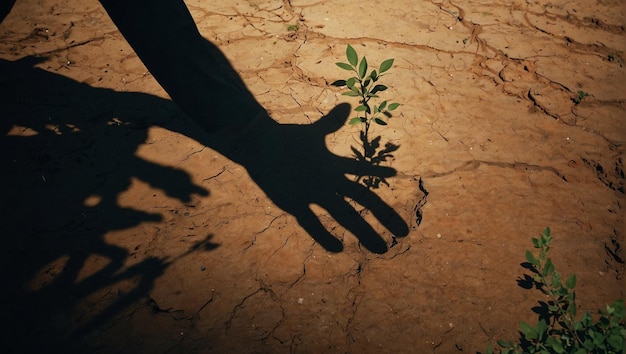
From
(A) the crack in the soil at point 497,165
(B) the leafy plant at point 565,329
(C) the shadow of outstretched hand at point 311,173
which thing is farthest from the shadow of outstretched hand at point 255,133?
(B) the leafy plant at point 565,329

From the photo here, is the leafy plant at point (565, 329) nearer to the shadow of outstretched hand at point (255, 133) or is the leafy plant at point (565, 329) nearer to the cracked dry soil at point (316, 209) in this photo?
the cracked dry soil at point (316, 209)

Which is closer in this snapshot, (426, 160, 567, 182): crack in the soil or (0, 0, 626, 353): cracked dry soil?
(0, 0, 626, 353): cracked dry soil

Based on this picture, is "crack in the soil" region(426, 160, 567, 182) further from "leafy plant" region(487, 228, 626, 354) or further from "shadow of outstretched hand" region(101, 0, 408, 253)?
"leafy plant" region(487, 228, 626, 354)

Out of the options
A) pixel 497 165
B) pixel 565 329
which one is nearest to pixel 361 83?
pixel 497 165

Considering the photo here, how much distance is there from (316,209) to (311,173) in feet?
1.03

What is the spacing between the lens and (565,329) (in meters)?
1.71

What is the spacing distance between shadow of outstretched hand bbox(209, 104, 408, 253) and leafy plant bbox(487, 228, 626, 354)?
83 centimetres

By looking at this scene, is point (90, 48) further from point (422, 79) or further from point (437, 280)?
point (437, 280)

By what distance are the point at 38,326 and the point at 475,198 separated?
2847 millimetres

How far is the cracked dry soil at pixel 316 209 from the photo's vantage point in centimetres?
184

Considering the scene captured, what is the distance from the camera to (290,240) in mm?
2158

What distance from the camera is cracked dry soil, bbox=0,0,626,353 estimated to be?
184 cm

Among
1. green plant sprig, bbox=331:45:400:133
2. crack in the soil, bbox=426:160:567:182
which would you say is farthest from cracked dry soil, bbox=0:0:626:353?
green plant sprig, bbox=331:45:400:133

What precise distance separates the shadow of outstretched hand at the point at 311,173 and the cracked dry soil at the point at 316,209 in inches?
3.0
